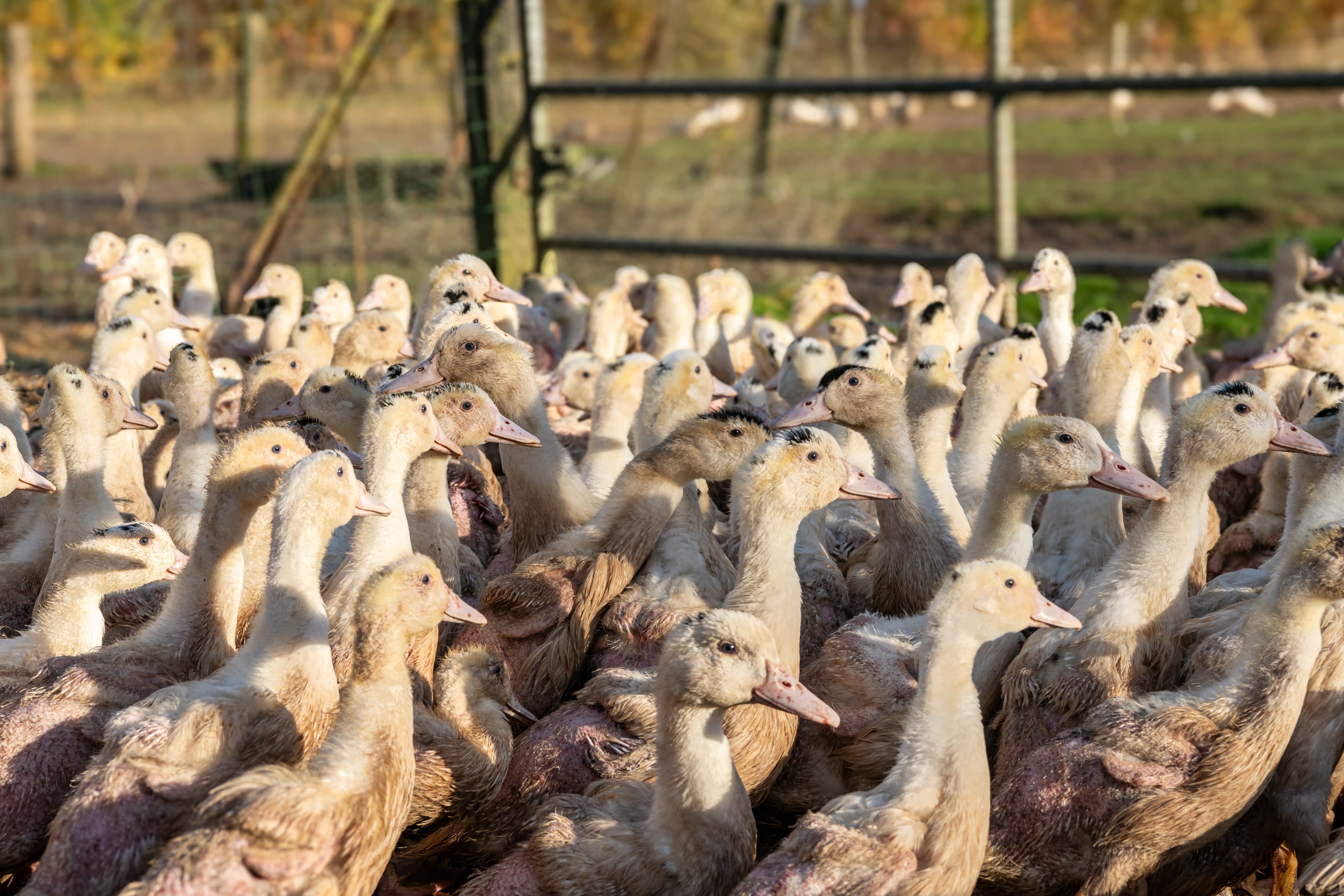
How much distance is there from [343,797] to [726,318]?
5.61 m

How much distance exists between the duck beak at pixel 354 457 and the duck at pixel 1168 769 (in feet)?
8.52

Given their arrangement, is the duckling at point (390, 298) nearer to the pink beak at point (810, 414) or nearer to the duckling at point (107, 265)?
the duckling at point (107, 265)

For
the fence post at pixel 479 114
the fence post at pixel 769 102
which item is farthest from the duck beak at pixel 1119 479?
the fence post at pixel 769 102

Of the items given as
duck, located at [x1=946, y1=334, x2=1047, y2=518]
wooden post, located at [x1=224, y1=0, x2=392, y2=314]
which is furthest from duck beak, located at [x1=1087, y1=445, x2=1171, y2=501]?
wooden post, located at [x1=224, y1=0, x2=392, y2=314]

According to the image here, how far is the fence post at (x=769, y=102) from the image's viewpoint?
15.6 metres

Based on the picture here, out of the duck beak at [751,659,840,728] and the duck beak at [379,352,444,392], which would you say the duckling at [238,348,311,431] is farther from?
the duck beak at [751,659,840,728]

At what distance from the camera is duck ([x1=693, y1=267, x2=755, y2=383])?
8320 millimetres

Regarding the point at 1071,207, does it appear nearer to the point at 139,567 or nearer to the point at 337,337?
the point at 337,337

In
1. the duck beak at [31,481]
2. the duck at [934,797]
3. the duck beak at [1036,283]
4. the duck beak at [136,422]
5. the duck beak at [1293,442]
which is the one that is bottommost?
the duck at [934,797]

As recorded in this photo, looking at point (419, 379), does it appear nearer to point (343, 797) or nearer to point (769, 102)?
point (343, 797)

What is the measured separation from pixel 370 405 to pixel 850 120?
32.1 metres

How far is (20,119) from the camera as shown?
20625 millimetres

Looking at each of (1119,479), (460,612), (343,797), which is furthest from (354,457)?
(1119,479)

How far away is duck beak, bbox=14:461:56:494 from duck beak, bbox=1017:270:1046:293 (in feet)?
15.6
